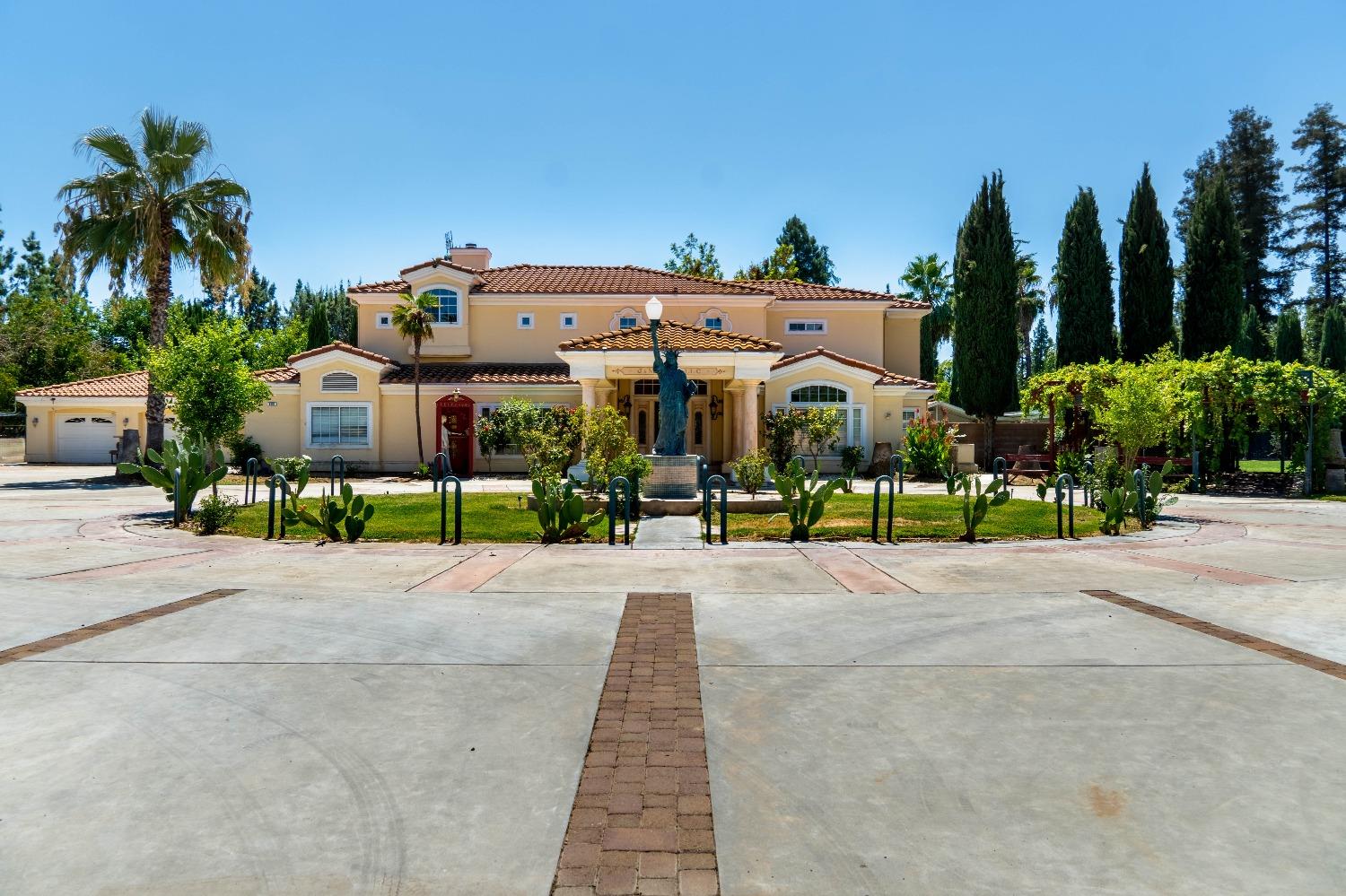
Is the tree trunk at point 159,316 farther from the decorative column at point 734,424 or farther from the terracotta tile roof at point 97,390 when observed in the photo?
the decorative column at point 734,424

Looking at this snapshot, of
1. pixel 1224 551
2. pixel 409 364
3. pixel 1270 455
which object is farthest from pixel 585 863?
pixel 1270 455

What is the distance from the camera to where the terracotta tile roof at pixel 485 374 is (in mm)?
27438

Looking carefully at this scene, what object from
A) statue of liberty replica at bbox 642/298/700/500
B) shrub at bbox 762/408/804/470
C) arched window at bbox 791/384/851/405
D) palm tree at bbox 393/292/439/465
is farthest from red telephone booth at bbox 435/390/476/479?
statue of liberty replica at bbox 642/298/700/500

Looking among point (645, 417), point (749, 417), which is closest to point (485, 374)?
point (645, 417)

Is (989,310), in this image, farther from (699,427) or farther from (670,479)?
(670,479)

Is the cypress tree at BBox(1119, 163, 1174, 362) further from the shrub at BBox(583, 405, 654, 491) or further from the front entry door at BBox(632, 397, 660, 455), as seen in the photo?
the shrub at BBox(583, 405, 654, 491)

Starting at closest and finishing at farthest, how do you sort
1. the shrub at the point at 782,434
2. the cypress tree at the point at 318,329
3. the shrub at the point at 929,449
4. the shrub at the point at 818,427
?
1. the shrub at the point at 929,449
2. the shrub at the point at 782,434
3. the shrub at the point at 818,427
4. the cypress tree at the point at 318,329

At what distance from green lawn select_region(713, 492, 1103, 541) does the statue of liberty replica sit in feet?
5.96

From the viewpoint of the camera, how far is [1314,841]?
2.92 meters

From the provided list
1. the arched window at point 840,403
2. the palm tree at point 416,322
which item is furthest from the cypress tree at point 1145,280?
the palm tree at point 416,322

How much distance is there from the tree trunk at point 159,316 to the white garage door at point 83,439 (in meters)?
13.1

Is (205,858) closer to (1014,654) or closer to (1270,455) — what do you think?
(1014,654)

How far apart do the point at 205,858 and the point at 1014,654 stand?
4.63 meters

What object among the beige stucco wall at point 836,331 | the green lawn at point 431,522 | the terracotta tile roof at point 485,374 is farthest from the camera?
the beige stucco wall at point 836,331
